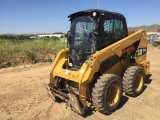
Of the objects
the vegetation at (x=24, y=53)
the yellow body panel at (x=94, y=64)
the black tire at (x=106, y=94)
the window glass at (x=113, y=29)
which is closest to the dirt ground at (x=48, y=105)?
the black tire at (x=106, y=94)

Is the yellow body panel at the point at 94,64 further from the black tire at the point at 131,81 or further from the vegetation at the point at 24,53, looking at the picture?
the vegetation at the point at 24,53

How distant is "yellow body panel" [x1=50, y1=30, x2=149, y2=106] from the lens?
4.73 m

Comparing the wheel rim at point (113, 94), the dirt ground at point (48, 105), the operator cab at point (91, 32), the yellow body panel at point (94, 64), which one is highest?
the operator cab at point (91, 32)

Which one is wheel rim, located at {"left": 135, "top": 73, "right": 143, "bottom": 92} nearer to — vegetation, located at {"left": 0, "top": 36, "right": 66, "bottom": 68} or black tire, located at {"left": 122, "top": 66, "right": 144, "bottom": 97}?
black tire, located at {"left": 122, "top": 66, "right": 144, "bottom": 97}

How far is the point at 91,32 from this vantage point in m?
5.21

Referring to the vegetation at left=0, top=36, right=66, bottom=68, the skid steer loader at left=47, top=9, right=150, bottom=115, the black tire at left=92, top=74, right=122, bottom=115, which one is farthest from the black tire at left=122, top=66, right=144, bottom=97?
the vegetation at left=0, top=36, right=66, bottom=68

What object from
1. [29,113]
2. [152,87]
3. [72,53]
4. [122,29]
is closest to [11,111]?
[29,113]

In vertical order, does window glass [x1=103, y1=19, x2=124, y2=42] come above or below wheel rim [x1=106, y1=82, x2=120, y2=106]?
above

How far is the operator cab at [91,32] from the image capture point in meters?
5.19

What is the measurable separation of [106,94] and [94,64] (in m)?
0.74

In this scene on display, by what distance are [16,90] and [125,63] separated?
11.9 ft

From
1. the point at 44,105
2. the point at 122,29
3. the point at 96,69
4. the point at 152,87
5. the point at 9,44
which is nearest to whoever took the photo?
the point at 96,69

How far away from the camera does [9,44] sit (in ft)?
47.6

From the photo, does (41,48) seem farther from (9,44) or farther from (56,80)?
(56,80)
